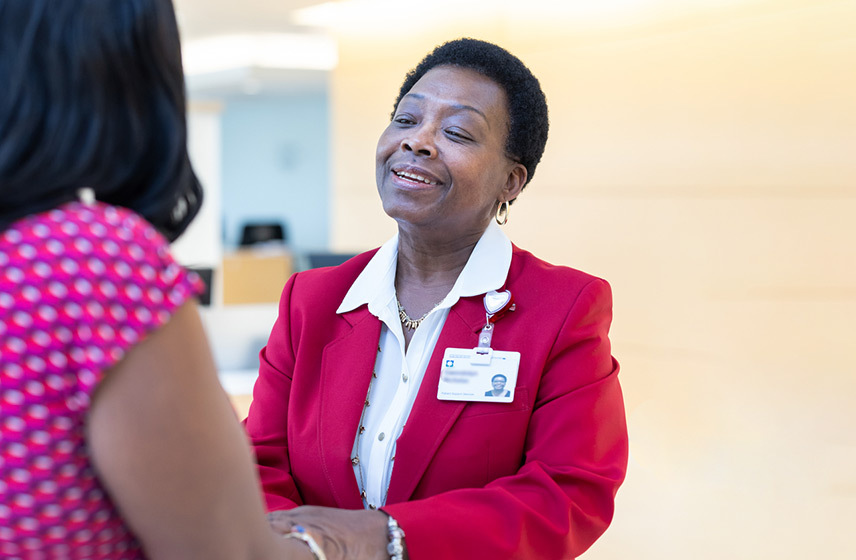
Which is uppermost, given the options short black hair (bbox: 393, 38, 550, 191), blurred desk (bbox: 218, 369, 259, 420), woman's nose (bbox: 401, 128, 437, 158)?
short black hair (bbox: 393, 38, 550, 191)

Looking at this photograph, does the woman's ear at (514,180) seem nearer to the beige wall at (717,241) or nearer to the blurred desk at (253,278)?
the beige wall at (717,241)

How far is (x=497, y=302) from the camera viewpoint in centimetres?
157

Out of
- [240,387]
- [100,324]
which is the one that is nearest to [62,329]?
[100,324]

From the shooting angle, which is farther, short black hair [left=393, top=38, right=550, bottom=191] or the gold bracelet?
short black hair [left=393, top=38, right=550, bottom=191]

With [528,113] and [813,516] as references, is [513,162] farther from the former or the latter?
[813,516]

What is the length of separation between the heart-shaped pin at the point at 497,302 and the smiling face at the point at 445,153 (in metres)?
0.19

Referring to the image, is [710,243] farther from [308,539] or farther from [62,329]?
[62,329]

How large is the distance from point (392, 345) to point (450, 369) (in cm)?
17

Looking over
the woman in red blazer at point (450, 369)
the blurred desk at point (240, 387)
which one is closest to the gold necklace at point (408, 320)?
the woman in red blazer at point (450, 369)

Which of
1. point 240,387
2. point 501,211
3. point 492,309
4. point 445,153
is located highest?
point 445,153

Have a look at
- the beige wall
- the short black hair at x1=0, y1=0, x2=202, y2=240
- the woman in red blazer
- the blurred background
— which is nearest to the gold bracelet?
the woman in red blazer

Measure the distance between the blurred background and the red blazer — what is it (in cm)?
178

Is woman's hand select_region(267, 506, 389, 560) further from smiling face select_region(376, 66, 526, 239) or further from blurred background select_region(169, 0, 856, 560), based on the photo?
blurred background select_region(169, 0, 856, 560)

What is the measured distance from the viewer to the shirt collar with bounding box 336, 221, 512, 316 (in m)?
1.62
